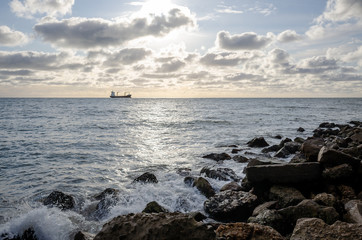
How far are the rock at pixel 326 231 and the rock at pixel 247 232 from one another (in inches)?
13.6

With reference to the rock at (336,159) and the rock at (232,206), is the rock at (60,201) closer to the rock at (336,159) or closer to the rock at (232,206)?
the rock at (232,206)

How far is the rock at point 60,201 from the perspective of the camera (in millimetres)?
7559

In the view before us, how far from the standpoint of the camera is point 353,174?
667cm

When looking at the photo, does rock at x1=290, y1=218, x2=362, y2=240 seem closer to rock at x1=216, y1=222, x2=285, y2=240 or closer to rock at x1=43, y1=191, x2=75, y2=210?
rock at x1=216, y1=222, x2=285, y2=240

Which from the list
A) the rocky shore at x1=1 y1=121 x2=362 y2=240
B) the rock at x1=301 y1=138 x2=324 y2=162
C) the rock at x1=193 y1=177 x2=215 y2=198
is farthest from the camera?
the rock at x1=301 y1=138 x2=324 y2=162

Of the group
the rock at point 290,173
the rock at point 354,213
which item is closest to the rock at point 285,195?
the rock at point 290,173

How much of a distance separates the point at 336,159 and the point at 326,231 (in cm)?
384

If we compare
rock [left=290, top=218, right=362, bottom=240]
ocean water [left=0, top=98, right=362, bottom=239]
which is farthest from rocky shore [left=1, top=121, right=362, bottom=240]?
ocean water [left=0, top=98, right=362, bottom=239]

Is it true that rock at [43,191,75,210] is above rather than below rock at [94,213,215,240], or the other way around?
below


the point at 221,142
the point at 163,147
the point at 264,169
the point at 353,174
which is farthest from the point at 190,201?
the point at 221,142

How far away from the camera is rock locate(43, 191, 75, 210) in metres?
7.56

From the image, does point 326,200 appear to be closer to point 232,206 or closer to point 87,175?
point 232,206

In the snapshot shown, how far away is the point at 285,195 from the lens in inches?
246

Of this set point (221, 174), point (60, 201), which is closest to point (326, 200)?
point (221, 174)
